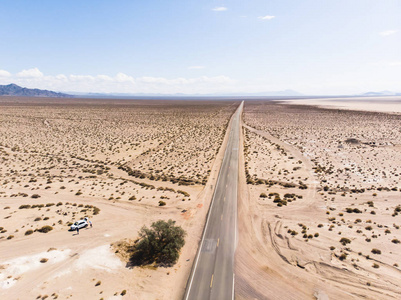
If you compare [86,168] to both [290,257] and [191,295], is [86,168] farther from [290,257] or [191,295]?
[290,257]

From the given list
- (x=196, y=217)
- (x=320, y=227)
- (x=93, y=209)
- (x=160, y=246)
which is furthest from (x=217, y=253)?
(x=93, y=209)

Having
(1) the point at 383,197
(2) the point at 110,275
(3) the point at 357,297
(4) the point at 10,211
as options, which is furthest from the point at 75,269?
(1) the point at 383,197

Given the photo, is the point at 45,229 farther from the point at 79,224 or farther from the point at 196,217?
the point at 196,217

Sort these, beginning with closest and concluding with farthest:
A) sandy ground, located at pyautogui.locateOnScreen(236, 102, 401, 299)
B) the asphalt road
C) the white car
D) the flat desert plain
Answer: the asphalt road
sandy ground, located at pyautogui.locateOnScreen(236, 102, 401, 299)
the flat desert plain
the white car

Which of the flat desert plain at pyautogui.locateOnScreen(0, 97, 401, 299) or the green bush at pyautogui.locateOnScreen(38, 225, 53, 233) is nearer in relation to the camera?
the flat desert plain at pyautogui.locateOnScreen(0, 97, 401, 299)

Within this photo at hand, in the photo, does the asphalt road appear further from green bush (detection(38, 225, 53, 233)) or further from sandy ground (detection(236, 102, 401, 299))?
green bush (detection(38, 225, 53, 233))

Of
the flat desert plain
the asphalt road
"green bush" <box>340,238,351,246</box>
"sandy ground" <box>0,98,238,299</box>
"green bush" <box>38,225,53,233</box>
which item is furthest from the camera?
"green bush" <box>38,225,53,233</box>

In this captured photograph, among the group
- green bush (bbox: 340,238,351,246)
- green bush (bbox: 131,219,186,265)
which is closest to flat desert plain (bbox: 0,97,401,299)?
green bush (bbox: 340,238,351,246)
